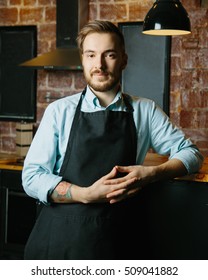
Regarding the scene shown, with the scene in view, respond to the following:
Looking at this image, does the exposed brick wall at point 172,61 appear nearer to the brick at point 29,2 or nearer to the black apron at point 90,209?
the brick at point 29,2

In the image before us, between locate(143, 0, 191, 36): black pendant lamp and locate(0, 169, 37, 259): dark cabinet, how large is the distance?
155 centimetres

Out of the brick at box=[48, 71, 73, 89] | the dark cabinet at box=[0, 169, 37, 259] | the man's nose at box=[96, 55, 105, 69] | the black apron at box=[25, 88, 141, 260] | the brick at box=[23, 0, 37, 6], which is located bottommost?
the dark cabinet at box=[0, 169, 37, 259]

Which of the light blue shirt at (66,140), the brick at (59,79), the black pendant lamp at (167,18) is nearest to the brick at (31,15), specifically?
the brick at (59,79)

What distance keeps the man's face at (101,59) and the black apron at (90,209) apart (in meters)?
0.12

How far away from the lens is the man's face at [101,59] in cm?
183

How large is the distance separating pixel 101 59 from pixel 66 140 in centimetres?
30

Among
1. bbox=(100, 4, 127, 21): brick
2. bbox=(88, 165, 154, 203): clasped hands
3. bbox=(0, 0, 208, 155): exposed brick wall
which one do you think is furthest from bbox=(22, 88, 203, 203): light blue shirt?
bbox=(100, 4, 127, 21): brick

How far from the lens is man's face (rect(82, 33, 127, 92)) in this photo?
1.83 meters

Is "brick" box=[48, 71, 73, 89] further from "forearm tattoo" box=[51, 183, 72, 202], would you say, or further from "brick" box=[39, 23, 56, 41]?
"forearm tattoo" box=[51, 183, 72, 202]

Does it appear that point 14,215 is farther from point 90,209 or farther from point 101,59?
point 101,59

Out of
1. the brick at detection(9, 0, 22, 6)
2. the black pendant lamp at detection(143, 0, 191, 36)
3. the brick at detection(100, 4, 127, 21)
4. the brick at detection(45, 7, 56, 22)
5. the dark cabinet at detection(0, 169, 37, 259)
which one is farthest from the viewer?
the brick at detection(9, 0, 22, 6)

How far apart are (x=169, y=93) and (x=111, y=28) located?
235 cm

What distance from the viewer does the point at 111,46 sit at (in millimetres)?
1839

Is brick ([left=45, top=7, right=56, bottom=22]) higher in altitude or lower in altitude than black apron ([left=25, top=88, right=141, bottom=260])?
higher
